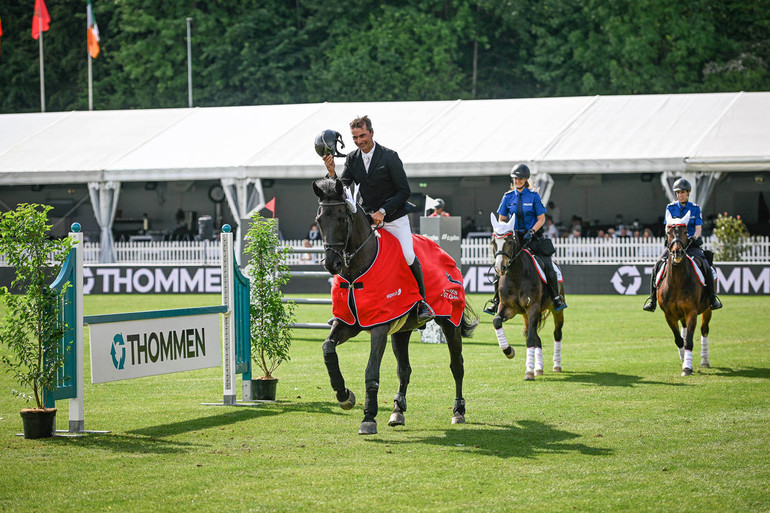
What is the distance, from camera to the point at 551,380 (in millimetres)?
11812

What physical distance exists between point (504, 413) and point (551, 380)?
255 cm

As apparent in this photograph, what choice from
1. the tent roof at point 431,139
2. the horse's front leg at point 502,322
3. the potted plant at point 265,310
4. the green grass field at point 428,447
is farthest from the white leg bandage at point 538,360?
the tent roof at point 431,139

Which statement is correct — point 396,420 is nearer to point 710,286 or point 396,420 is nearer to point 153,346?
point 153,346

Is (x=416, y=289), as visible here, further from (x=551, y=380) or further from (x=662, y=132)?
(x=662, y=132)

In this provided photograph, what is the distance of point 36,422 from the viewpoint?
26.9 feet

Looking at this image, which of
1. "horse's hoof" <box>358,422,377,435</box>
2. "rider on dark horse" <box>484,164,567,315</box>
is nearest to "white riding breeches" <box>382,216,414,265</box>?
"horse's hoof" <box>358,422,377,435</box>

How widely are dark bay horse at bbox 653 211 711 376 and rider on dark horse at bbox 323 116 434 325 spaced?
4.81 meters

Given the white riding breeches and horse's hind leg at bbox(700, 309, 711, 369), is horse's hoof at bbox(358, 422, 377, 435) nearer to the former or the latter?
the white riding breeches

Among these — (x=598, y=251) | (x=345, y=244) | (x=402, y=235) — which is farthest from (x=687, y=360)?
(x=598, y=251)

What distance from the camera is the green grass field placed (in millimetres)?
6137

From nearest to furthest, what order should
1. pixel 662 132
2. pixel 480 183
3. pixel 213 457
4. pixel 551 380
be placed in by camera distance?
pixel 213 457 < pixel 551 380 < pixel 662 132 < pixel 480 183

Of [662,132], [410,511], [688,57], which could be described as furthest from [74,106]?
[410,511]

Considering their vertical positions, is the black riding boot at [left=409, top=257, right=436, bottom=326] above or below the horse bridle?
below

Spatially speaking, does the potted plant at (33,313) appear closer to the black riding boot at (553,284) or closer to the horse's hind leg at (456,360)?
the horse's hind leg at (456,360)
